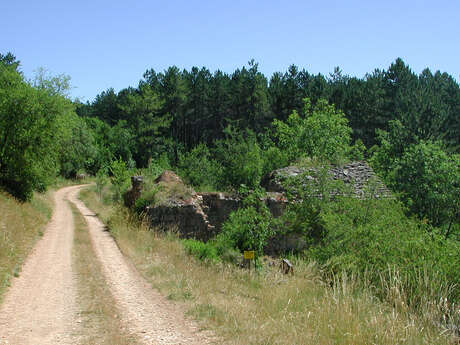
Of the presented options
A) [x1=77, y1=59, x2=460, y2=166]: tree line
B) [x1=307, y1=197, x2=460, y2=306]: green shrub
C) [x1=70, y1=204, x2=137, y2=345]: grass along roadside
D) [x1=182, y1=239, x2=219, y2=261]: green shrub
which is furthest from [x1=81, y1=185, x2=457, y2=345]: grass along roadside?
[x1=77, y1=59, x2=460, y2=166]: tree line

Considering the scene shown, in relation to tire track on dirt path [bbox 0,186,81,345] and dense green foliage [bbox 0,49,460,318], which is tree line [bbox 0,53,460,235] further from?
tire track on dirt path [bbox 0,186,81,345]

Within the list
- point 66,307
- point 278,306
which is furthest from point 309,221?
point 66,307

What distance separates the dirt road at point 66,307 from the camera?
20.3 ft

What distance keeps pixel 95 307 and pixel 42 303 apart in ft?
3.95

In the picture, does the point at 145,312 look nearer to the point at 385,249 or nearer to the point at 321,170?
the point at 385,249

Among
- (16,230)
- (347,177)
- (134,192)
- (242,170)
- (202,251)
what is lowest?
(202,251)

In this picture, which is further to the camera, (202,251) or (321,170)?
(321,170)

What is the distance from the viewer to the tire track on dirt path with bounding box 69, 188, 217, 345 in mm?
6191

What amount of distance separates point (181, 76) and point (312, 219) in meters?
55.8

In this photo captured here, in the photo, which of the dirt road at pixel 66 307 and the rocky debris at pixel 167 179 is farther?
the rocky debris at pixel 167 179

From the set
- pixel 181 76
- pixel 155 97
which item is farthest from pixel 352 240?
pixel 181 76

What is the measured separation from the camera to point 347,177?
1819 cm

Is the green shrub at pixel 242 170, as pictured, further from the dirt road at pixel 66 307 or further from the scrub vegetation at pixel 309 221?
the dirt road at pixel 66 307

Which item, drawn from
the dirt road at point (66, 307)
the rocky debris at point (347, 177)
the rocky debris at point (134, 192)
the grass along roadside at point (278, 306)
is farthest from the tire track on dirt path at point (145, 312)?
the rocky debris at point (347, 177)
